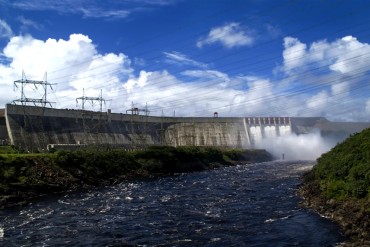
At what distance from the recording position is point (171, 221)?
28.0 metres

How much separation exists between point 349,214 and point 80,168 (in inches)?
1612

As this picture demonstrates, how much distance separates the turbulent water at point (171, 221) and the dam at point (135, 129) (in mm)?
44560

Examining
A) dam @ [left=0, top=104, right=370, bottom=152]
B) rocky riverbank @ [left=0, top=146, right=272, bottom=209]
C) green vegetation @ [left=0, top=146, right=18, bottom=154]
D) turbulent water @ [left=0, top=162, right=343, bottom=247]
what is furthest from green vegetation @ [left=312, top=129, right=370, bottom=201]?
dam @ [left=0, top=104, right=370, bottom=152]

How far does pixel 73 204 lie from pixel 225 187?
17930mm

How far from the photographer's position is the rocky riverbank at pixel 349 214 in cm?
2053

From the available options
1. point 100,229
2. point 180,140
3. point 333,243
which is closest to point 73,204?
point 100,229

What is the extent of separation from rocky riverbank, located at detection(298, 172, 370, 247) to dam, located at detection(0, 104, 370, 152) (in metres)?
59.7

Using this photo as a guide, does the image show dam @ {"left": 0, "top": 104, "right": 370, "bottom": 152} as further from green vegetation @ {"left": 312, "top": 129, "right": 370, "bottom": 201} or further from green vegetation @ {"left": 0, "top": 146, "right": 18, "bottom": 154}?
green vegetation @ {"left": 312, "top": 129, "right": 370, "bottom": 201}

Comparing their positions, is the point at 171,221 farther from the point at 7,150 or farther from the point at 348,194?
the point at 7,150

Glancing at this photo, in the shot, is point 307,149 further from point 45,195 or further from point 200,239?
point 200,239

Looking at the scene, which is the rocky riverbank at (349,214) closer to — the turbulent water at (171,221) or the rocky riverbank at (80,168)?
the turbulent water at (171,221)

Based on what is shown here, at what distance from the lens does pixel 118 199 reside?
39188 millimetres

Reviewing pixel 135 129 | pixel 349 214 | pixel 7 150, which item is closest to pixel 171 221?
pixel 349 214

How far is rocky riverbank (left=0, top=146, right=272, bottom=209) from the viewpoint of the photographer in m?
43.8
